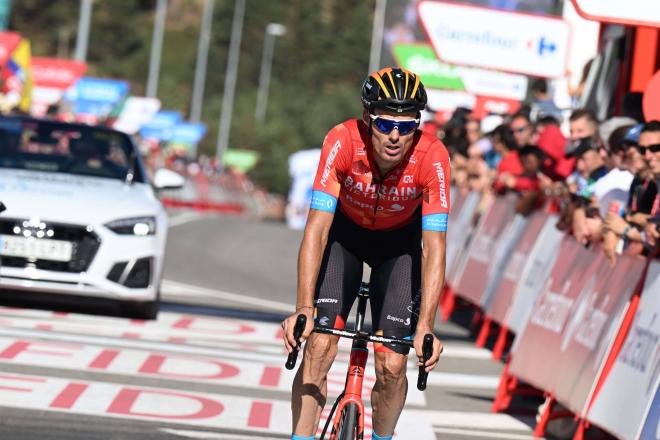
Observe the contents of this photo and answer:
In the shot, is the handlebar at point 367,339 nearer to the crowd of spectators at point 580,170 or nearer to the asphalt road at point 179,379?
the asphalt road at point 179,379

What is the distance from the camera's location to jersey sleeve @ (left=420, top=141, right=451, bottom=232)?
6.69 m

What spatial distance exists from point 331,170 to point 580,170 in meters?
6.41

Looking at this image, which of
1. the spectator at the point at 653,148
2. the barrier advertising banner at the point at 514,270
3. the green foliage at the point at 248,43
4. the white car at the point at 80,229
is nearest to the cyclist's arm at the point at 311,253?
the spectator at the point at 653,148

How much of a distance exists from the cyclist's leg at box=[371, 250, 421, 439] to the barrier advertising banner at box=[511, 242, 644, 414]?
2.57 meters

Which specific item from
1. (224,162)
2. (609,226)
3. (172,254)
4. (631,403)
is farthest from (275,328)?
(224,162)

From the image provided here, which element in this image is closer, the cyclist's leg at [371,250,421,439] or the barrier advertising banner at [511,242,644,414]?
the cyclist's leg at [371,250,421,439]

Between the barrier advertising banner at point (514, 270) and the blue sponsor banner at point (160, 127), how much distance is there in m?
58.9

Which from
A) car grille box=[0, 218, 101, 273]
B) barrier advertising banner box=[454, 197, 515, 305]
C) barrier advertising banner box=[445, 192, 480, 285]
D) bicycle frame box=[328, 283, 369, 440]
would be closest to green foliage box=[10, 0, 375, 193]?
barrier advertising banner box=[445, 192, 480, 285]

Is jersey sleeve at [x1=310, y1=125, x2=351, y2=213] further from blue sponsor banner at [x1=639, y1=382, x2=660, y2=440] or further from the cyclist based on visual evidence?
blue sponsor banner at [x1=639, y1=382, x2=660, y2=440]

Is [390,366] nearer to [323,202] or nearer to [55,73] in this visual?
[323,202]

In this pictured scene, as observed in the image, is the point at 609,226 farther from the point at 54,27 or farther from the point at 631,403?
the point at 54,27

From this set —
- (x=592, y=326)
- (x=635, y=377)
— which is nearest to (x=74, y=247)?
(x=592, y=326)

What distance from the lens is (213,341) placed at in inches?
502

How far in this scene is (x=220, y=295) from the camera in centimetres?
1775
